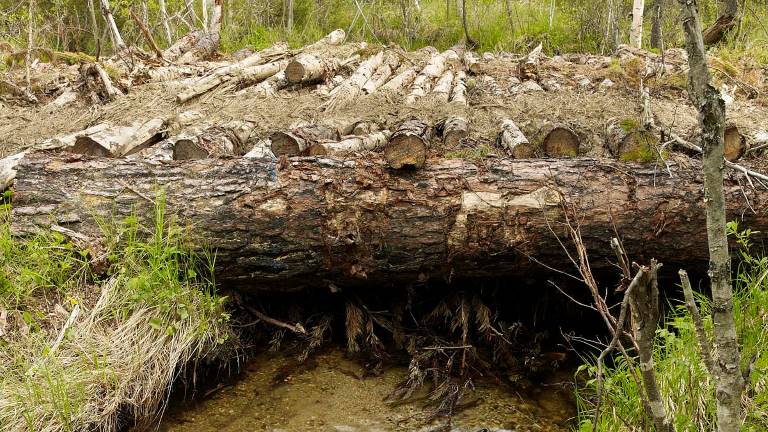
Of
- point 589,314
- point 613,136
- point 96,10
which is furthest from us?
point 96,10

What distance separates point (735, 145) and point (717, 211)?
3047mm

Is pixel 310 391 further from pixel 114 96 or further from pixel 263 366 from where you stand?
pixel 114 96

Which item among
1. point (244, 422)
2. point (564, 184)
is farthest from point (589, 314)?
point (244, 422)

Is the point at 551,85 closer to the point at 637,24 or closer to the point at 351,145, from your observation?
the point at 351,145

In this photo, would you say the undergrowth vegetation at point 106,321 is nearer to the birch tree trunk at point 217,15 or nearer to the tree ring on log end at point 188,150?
the tree ring on log end at point 188,150

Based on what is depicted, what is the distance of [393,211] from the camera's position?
349 cm

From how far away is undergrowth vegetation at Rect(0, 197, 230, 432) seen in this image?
2941 millimetres

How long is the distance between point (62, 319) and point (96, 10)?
10.5 m

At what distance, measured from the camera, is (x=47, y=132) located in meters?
5.83

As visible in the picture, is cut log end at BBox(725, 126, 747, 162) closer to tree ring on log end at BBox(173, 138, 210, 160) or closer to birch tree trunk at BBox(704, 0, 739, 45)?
tree ring on log end at BBox(173, 138, 210, 160)

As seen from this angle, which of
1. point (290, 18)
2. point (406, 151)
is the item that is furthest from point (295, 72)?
point (290, 18)

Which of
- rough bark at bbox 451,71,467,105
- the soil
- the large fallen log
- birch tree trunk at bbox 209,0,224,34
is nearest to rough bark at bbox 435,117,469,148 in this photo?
the soil

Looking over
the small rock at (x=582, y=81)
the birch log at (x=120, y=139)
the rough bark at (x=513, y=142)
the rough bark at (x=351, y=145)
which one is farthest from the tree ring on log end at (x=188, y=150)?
the small rock at (x=582, y=81)

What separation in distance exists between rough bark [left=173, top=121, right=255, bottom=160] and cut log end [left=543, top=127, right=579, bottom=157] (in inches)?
91.3
